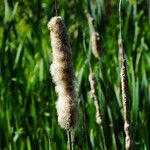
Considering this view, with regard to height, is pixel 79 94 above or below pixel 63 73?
above

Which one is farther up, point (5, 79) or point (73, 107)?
point (5, 79)

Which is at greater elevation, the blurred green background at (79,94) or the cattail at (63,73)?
the blurred green background at (79,94)

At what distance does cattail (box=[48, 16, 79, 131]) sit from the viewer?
1054 millimetres

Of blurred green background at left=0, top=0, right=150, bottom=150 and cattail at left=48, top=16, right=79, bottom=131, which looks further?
blurred green background at left=0, top=0, right=150, bottom=150

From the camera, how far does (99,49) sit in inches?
77.3

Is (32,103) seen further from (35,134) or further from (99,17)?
(99,17)

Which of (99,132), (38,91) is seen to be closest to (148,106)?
(99,132)

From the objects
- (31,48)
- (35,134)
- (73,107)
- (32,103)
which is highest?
(31,48)

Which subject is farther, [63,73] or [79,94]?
[79,94]

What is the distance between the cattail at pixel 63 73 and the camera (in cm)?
105

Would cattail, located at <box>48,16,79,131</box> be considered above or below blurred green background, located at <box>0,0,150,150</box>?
below

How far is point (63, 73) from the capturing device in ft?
3.49

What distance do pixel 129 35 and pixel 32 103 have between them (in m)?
1.17

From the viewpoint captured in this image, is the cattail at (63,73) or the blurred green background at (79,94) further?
the blurred green background at (79,94)
